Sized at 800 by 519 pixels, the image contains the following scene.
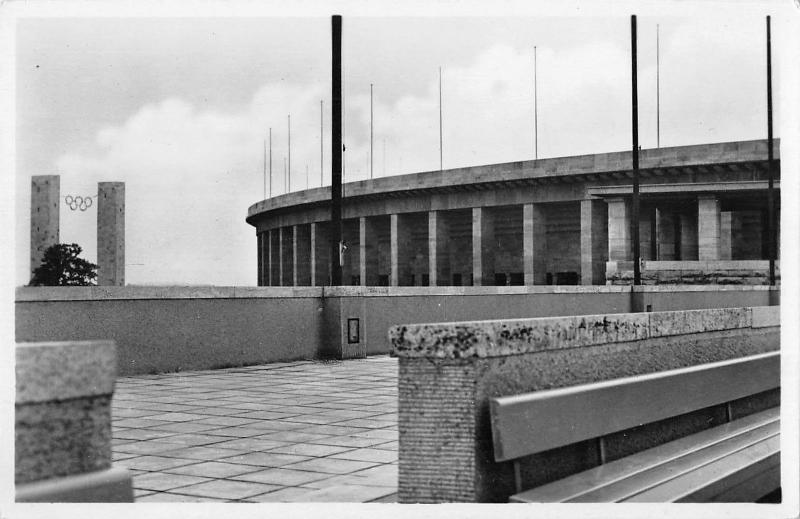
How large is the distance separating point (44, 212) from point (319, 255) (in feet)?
199

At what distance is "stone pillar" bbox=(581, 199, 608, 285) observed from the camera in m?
55.0

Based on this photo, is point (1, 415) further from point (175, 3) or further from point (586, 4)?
point (586, 4)

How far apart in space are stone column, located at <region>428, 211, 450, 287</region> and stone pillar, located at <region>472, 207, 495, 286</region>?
3.06m

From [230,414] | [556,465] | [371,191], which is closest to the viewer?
[556,465]

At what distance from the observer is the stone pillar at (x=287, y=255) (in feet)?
263

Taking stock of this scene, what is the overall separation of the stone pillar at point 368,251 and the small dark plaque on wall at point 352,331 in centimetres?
5231

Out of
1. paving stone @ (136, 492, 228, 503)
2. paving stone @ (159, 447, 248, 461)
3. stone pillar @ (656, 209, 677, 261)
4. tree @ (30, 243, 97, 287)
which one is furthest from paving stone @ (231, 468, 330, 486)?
stone pillar @ (656, 209, 677, 261)

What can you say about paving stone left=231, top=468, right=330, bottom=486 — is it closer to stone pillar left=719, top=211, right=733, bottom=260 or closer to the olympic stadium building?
the olympic stadium building

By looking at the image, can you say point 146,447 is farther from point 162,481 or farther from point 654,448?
point 654,448

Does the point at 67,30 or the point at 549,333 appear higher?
the point at 67,30

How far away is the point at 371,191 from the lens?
63.0 metres

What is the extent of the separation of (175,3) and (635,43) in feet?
75.0
